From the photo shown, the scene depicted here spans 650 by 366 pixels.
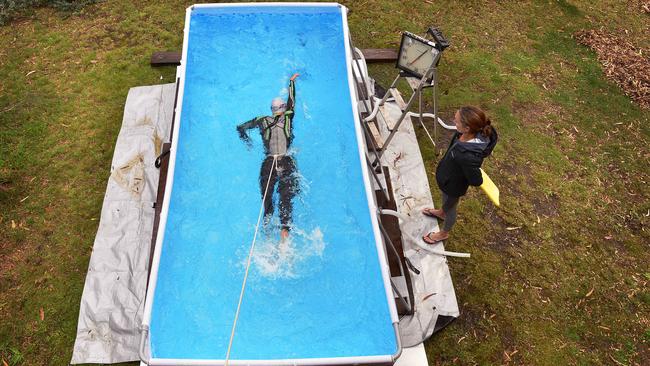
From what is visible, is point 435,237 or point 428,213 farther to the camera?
point 428,213

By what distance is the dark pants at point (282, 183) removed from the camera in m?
5.36

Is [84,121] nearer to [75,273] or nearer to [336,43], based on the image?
[75,273]

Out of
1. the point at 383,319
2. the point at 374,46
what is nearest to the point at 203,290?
the point at 383,319

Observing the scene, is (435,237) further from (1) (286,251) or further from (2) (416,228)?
(1) (286,251)

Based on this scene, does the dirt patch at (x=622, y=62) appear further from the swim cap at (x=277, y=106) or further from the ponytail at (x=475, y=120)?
the swim cap at (x=277, y=106)

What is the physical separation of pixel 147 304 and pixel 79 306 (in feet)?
4.26

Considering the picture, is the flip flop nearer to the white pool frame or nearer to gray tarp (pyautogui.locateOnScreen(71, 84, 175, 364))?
the white pool frame

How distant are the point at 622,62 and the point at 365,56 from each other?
513 centimetres

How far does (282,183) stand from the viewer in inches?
221

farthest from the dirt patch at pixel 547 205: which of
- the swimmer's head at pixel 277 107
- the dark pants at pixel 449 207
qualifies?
the swimmer's head at pixel 277 107

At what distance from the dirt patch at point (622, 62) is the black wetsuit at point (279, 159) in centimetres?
642

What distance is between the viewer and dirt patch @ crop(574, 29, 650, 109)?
7703mm

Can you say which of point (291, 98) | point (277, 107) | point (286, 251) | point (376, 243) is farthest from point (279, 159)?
point (376, 243)

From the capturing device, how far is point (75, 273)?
524 cm
